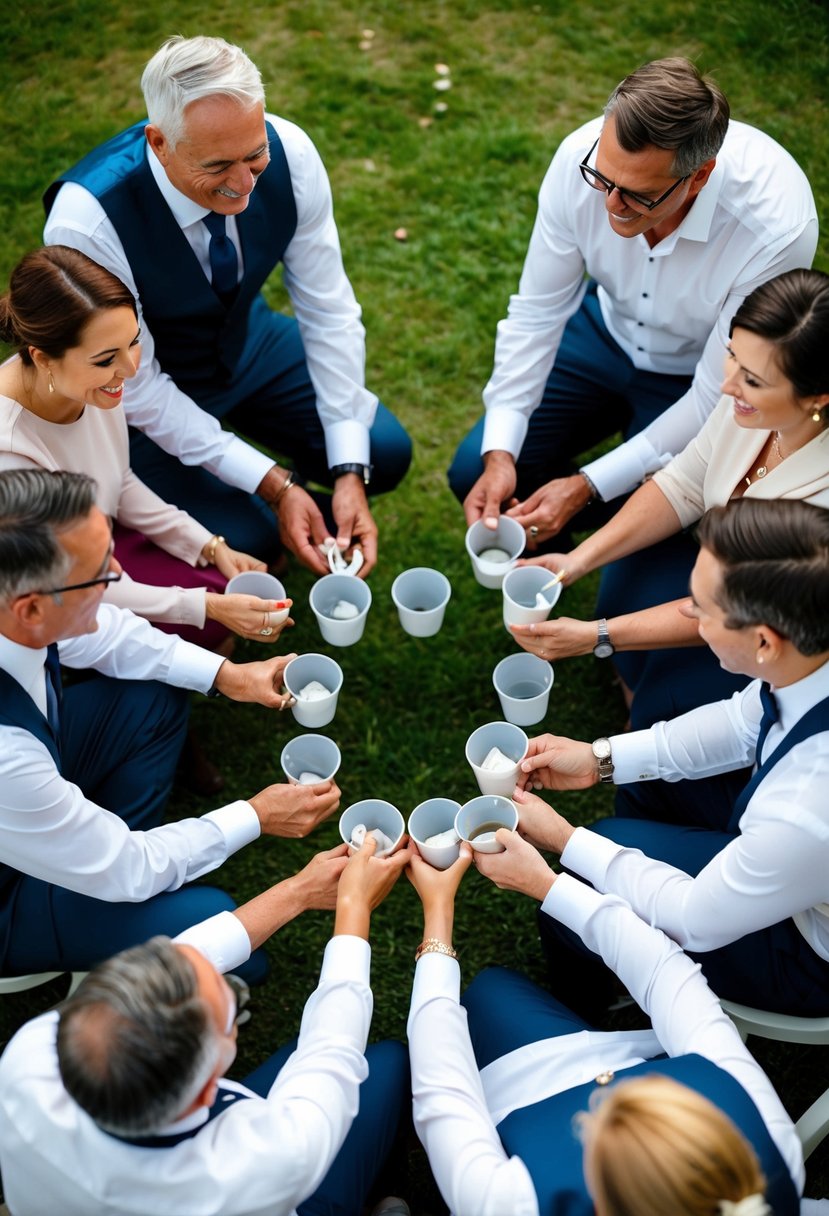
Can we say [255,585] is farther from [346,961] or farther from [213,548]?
[346,961]

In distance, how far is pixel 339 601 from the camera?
3768 millimetres

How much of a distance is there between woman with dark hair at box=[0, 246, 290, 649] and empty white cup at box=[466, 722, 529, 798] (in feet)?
2.53

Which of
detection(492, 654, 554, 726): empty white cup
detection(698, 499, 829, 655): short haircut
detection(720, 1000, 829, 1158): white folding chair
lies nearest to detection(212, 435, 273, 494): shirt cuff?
detection(492, 654, 554, 726): empty white cup

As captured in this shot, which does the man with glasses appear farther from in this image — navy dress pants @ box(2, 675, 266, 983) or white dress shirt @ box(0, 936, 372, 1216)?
white dress shirt @ box(0, 936, 372, 1216)

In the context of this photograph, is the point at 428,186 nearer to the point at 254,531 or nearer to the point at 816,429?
the point at 254,531

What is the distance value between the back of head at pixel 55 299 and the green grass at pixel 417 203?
1615 mm

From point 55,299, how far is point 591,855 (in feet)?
6.91

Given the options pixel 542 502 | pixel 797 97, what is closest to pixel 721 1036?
pixel 542 502

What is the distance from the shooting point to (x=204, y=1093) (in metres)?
Answer: 2.05

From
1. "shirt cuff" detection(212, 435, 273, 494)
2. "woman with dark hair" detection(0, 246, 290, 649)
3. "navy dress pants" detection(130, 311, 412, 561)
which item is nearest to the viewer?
"woman with dark hair" detection(0, 246, 290, 649)

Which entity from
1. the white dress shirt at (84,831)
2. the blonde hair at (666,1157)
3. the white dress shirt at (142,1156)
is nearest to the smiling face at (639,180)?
the white dress shirt at (84,831)

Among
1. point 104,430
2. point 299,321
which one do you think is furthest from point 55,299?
point 299,321

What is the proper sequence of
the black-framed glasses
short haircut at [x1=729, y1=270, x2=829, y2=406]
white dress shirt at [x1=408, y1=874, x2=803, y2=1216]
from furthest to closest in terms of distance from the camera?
the black-framed glasses, short haircut at [x1=729, y1=270, x2=829, y2=406], white dress shirt at [x1=408, y1=874, x2=803, y2=1216]

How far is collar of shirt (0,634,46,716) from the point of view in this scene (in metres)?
2.61
